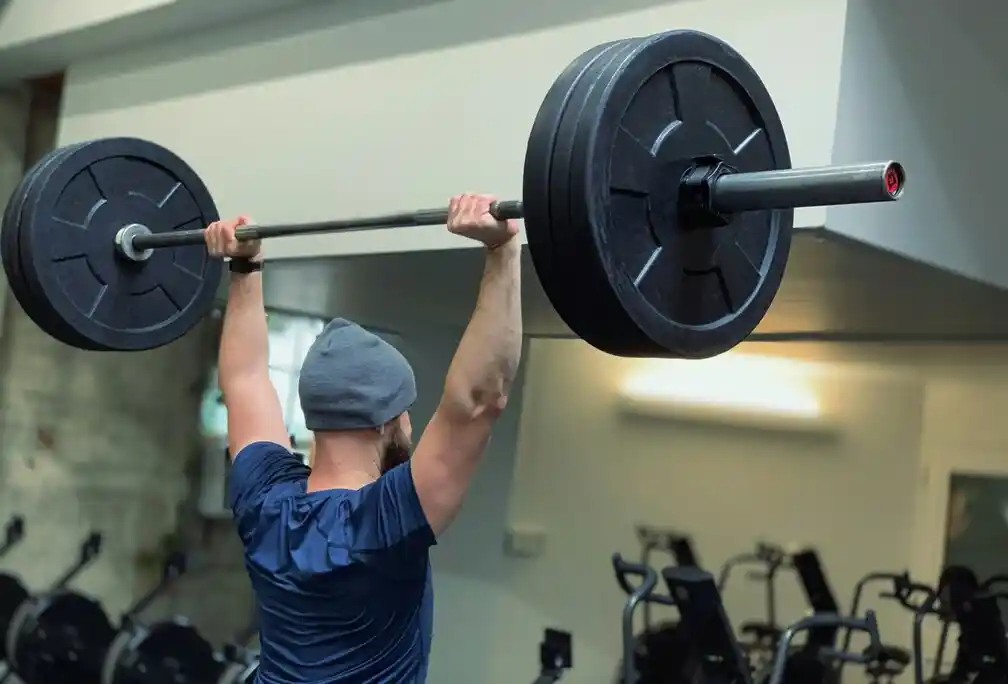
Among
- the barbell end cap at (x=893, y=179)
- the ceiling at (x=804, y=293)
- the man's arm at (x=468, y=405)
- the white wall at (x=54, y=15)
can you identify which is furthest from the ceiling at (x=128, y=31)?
the barbell end cap at (x=893, y=179)

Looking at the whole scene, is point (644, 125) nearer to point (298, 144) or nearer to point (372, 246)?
point (372, 246)

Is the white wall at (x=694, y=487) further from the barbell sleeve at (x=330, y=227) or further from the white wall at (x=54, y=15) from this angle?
the barbell sleeve at (x=330, y=227)

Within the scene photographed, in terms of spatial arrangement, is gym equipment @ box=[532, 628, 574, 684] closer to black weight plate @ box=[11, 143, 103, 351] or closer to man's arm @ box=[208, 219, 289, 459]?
man's arm @ box=[208, 219, 289, 459]

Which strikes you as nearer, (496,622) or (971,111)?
(971,111)

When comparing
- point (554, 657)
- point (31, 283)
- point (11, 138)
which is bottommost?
point (554, 657)

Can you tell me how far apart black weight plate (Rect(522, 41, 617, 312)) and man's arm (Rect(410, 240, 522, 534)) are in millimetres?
172

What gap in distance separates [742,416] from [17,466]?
2.22 meters

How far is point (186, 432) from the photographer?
3.64m

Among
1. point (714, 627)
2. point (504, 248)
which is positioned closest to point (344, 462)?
point (504, 248)

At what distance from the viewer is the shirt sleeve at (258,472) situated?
1354mm

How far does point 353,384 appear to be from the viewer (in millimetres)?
1301

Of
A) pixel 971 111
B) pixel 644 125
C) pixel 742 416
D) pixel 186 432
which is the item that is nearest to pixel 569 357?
pixel 742 416

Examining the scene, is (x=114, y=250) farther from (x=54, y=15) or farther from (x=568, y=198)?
(x=54, y=15)

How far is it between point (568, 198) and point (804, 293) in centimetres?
131
